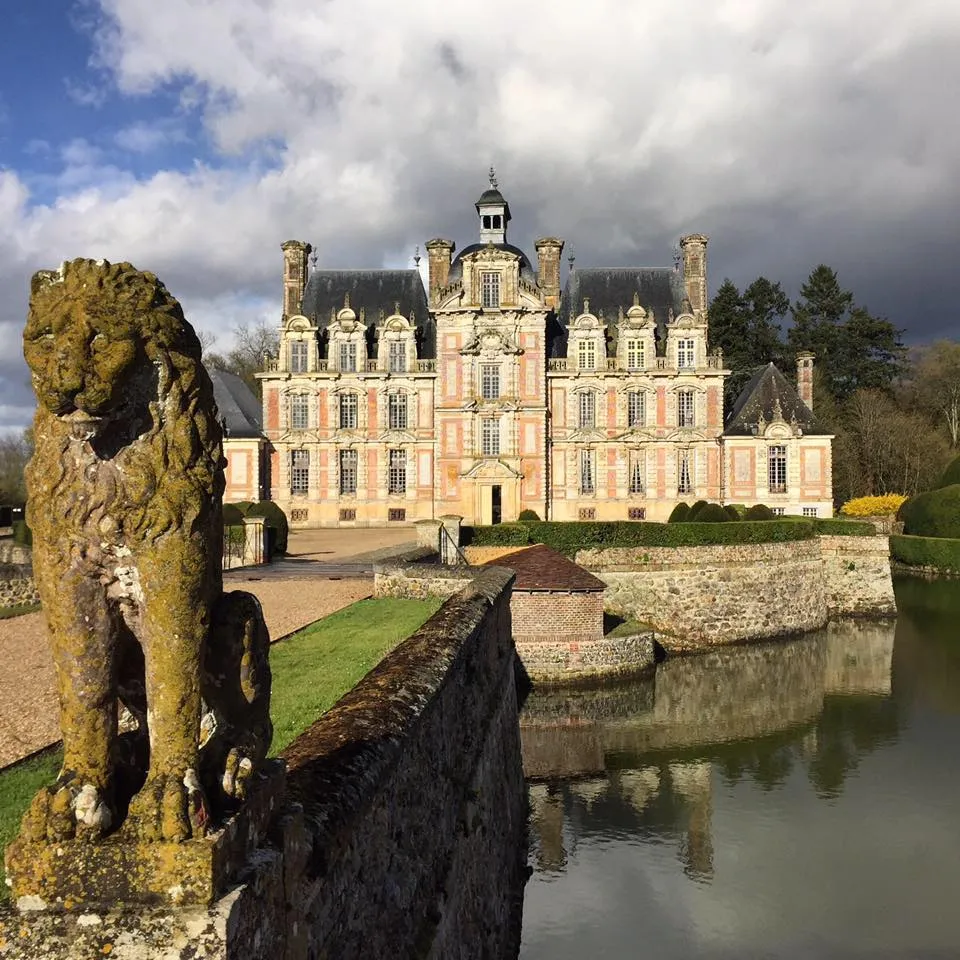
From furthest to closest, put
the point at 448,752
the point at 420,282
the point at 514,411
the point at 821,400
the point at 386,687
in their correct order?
the point at 821,400, the point at 420,282, the point at 514,411, the point at 448,752, the point at 386,687

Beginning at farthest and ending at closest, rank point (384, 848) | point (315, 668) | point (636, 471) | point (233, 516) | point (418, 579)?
point (636, 471) < point (233, 516) < point (418, 579) < point (315, 668) < point (384, 848)

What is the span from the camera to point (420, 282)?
36.8 m

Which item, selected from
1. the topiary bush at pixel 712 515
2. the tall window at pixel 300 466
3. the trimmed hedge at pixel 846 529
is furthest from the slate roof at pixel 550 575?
the tall window at pixel 300 466

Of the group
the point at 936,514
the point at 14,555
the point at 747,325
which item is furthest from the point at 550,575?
the point at 747,325

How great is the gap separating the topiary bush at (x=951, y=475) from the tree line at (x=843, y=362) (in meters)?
8.64

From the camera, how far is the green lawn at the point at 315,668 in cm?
530

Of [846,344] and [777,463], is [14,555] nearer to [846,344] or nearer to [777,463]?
[777,463]

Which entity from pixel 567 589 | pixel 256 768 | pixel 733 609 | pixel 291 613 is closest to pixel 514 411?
pixel 733 609

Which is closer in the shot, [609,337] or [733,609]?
[733,609]

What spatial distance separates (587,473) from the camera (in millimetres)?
34500

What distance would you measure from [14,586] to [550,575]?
9773 millimetres

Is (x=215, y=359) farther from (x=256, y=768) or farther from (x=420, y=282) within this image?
(x=256, y=768)

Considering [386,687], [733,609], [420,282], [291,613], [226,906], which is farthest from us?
[420,282]

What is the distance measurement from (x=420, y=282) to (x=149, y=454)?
117ft
